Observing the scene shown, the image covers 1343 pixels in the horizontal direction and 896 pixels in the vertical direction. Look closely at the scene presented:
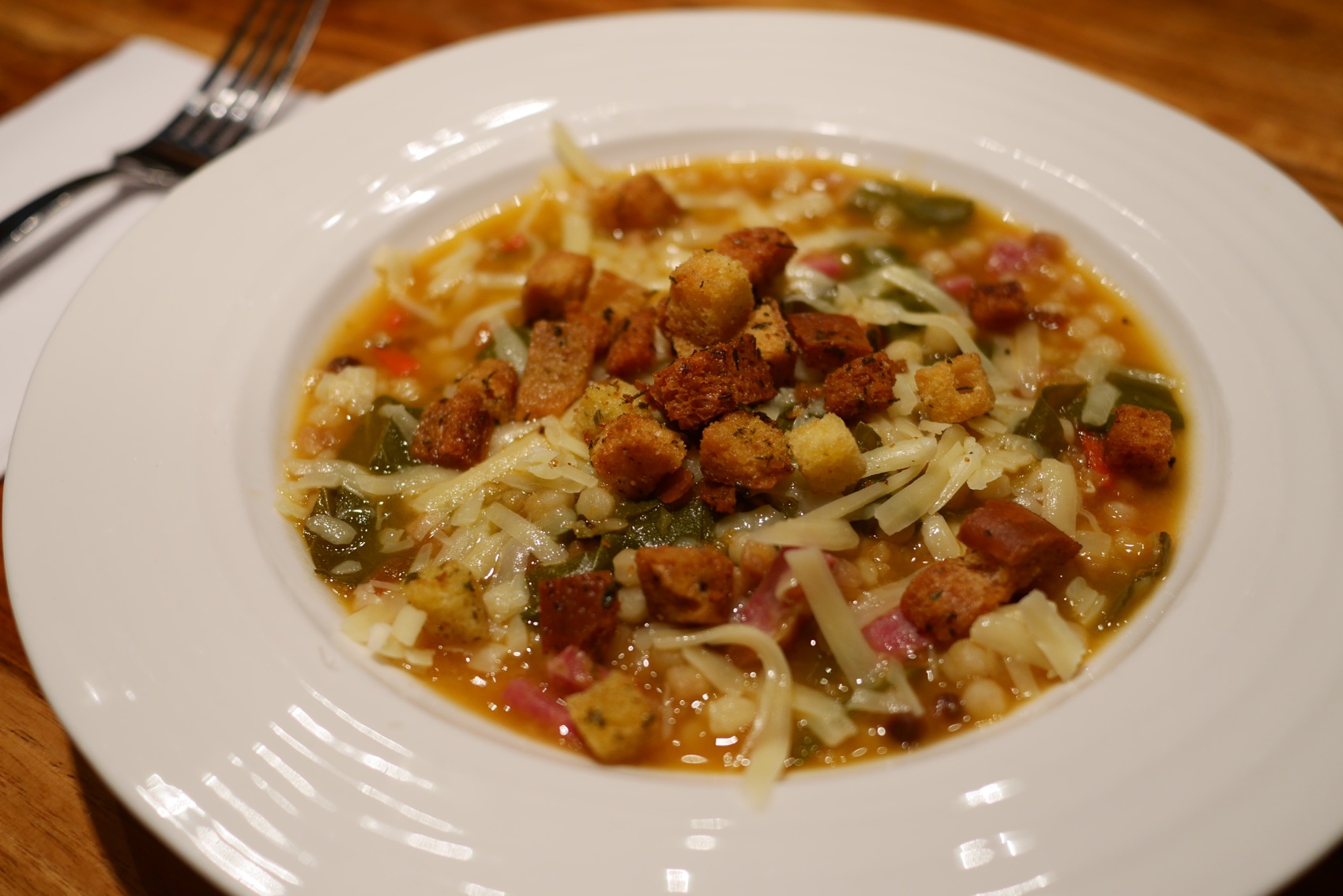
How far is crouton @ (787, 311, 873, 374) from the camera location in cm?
374

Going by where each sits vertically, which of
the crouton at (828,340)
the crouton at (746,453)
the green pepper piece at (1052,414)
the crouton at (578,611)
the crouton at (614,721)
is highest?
the crouton at (828,340)

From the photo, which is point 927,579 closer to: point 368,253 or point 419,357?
point 419,357

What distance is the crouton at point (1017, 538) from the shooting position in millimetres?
3033

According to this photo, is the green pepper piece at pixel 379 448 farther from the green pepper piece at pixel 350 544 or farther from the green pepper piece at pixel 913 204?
the green pepper piece at pixel 913 204

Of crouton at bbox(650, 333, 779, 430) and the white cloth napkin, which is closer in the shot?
crouton at bbox(650, 333, 779, 430)

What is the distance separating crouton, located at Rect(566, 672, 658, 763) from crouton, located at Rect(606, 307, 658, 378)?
1.44 m

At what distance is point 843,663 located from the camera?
3055mm

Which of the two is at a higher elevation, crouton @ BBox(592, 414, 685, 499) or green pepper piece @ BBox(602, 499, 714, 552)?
crouton @ BBox(592, 414, 685, 499)

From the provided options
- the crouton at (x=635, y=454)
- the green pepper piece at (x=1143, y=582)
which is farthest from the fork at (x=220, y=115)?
the green pepper piece at (x=1143, y=582)

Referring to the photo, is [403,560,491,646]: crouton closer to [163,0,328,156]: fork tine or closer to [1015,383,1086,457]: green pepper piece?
[1015,383,1086,457]: green pepper piece

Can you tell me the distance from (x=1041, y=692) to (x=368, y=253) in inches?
132

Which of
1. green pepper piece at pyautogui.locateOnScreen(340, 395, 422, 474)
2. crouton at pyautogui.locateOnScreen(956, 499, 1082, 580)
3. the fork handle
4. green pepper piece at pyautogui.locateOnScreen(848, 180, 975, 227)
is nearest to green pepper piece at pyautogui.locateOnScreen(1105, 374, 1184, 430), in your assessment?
crouton at pyautogui.locateOnScreen(956, 499, 1082, 580)

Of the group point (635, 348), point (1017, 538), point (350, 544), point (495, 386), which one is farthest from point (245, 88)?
point (1017, 538)

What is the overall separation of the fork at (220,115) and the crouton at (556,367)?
7.51ft
